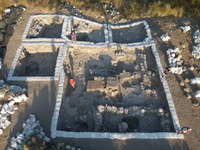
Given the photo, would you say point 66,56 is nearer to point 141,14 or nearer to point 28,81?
point 28,81

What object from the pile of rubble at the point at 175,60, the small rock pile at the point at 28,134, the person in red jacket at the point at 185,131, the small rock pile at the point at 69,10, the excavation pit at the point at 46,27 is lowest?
the small rock pile at the point at 28,134

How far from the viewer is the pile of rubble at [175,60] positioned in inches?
581

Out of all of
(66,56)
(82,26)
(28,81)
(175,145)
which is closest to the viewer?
(175,145)

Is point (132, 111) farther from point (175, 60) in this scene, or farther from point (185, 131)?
point (175, 60)

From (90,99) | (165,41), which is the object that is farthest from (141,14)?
(90,99)

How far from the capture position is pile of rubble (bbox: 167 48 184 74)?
581 inches

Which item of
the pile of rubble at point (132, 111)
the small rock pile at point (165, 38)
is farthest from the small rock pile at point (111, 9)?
the pile of rubble at point (132, 111)

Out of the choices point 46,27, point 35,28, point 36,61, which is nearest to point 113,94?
point 36,61

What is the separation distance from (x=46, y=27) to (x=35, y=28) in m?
0.82

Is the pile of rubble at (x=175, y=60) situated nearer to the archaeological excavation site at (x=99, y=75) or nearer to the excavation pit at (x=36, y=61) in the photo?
the archaeological excavation site at (x=99, y=75)

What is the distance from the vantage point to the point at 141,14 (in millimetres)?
18516

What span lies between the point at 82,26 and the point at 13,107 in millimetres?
6747

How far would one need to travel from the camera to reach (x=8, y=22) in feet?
59.2

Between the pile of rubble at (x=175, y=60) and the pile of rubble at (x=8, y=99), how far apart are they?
711cm
